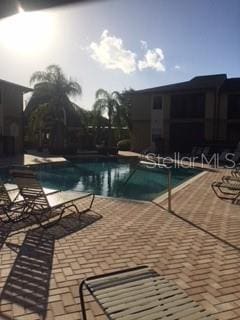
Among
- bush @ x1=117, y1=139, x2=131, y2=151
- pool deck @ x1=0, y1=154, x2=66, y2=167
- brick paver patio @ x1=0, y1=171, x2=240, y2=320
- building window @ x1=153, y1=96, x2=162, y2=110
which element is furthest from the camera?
bush @ x1=117, y1=139, x2=131, y2=151

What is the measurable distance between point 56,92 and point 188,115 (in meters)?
10.5

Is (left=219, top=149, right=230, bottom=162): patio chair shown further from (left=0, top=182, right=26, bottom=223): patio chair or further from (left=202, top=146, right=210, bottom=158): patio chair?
(left=0, top=182, right=26, bottom=223): patio chair

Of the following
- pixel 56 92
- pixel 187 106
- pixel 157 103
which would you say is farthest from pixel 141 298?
pixel 157 103

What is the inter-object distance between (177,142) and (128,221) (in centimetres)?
2304

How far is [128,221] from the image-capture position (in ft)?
22.9

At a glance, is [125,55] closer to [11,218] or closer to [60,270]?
[11,218]

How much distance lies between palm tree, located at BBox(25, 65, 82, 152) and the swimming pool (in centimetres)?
596

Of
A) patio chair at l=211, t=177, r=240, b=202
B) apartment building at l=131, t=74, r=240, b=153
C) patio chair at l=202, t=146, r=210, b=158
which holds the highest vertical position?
apartment building at l=131, t=74, r=240, b=153

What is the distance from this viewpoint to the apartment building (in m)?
27.2

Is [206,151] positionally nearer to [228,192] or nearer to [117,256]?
[228,192]

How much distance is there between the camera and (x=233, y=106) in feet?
89.2

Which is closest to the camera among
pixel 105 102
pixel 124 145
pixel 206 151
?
pixel 206 151

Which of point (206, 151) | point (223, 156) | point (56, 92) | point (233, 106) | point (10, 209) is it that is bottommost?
point (10, 209)

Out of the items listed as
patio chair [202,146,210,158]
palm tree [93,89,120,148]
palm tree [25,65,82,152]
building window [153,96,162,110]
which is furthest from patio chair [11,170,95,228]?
building window [153,96,162,110]
